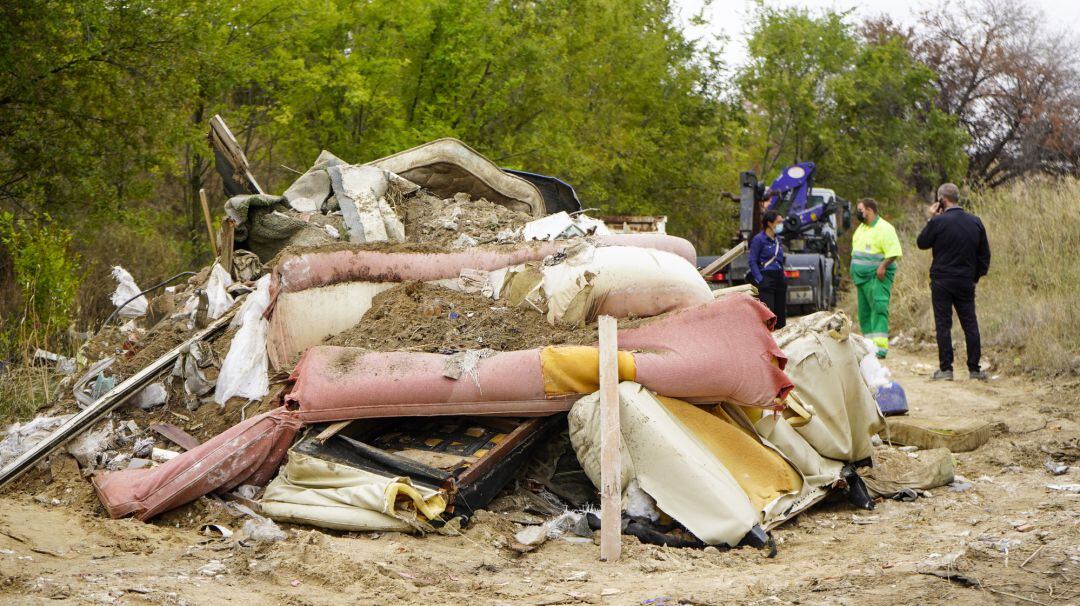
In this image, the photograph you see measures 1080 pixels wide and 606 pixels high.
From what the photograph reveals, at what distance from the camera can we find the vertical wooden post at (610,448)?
15.1 feet

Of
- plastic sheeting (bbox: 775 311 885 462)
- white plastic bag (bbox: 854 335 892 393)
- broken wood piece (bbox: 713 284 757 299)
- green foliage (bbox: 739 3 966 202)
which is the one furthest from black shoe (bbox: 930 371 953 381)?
green foliage (bbox: 739 3 966 202)

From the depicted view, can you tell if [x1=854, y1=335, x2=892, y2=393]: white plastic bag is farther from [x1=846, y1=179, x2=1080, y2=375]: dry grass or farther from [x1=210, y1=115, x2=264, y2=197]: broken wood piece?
[x1=210, y1=115, x2=264, y2=197]: broken wood piece

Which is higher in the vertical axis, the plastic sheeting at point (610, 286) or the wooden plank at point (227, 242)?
the wooden plank at point (227, 242)

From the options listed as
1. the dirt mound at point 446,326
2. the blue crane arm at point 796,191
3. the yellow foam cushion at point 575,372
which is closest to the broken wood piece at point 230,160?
the dirt mound at point 446,326

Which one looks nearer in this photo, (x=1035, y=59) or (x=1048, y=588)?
(x=1048, y=588)

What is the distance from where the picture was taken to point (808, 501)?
553cm

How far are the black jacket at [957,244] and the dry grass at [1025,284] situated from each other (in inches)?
39.6

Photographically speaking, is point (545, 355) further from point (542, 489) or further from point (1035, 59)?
point (1035, 59)

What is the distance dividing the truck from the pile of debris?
6609 millimetres

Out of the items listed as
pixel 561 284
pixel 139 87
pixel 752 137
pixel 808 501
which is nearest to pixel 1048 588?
pixel 808 501

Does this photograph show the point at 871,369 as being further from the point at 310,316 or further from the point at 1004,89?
the point at 1004,89

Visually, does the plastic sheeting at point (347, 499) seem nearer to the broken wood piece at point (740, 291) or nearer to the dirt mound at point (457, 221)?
the broken wood piece at point (740, 291)

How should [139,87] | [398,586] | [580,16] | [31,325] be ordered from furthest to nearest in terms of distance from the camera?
1. [580,16]
2. [139,87]
3. [31,325]
4. [398,586]

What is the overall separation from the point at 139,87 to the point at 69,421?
20.4 feet
